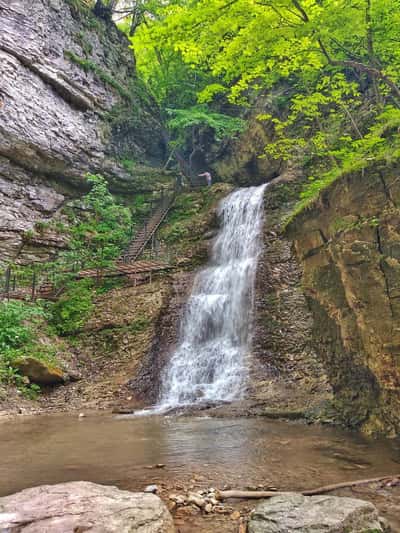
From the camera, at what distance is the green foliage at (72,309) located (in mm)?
13484

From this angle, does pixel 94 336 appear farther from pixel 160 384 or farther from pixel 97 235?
pixel 97 235

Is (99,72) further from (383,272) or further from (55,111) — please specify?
(383,272)

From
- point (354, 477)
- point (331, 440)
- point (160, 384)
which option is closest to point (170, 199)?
point (160, 384)

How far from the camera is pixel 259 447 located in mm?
5359

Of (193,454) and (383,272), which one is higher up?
(383,272)

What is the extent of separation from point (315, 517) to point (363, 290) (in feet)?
13.0

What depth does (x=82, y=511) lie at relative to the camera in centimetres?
263

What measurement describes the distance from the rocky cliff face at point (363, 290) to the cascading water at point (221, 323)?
11.6 feet

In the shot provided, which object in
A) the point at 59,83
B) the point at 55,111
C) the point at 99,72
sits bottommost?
the point at 55,111

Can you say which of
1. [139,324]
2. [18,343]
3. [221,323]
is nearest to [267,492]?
[221,323]

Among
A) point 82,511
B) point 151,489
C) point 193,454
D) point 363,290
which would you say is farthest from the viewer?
point 363,290

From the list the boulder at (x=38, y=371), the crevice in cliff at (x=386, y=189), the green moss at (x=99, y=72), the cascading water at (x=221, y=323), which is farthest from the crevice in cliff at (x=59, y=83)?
the crevice in cliff at (x=386, y=189)

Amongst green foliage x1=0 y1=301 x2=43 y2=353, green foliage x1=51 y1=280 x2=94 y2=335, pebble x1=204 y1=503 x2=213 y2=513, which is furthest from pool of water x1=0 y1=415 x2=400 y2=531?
green foliage x1=51 y1=280 x2=94 y2=335

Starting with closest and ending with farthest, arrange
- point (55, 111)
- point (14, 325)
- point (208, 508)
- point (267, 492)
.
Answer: point (208, 508), point (267, 492), point (14, 325), point (55, 111)
